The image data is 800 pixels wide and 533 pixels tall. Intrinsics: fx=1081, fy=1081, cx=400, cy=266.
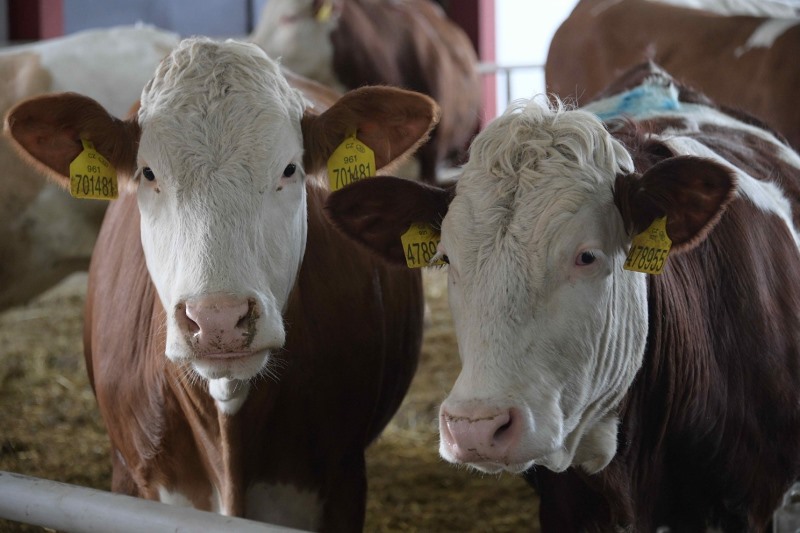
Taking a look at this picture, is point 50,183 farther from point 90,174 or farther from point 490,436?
point 490,436

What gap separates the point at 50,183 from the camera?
5203 mm

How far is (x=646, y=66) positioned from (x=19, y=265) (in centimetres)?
311

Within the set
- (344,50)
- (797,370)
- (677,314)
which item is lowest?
(344,50)

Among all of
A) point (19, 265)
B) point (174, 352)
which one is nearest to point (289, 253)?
point (174, 352)

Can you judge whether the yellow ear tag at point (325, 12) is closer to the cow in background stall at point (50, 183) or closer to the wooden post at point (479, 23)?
the cow in background stall at point (50, 183)

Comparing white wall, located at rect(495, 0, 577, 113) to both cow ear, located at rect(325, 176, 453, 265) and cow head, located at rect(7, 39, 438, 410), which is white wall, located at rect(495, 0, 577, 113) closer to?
cow head, located at rect(7, 39, 438, 410)

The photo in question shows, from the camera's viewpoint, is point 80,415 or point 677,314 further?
point 80,415

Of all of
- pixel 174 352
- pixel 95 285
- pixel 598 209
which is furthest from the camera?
pixel 95 285

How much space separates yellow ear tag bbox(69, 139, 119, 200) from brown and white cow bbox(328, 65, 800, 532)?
718 millimetres

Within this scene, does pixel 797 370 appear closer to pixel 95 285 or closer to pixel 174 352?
pixel 174 352

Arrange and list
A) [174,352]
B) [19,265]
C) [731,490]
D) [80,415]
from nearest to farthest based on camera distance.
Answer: [174,352], [731,490], [19,265], [80,415]

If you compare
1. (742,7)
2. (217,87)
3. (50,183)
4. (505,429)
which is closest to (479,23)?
(742,7)

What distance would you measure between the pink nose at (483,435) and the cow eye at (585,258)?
39 centimetres

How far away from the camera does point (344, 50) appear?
8555 millimetres
